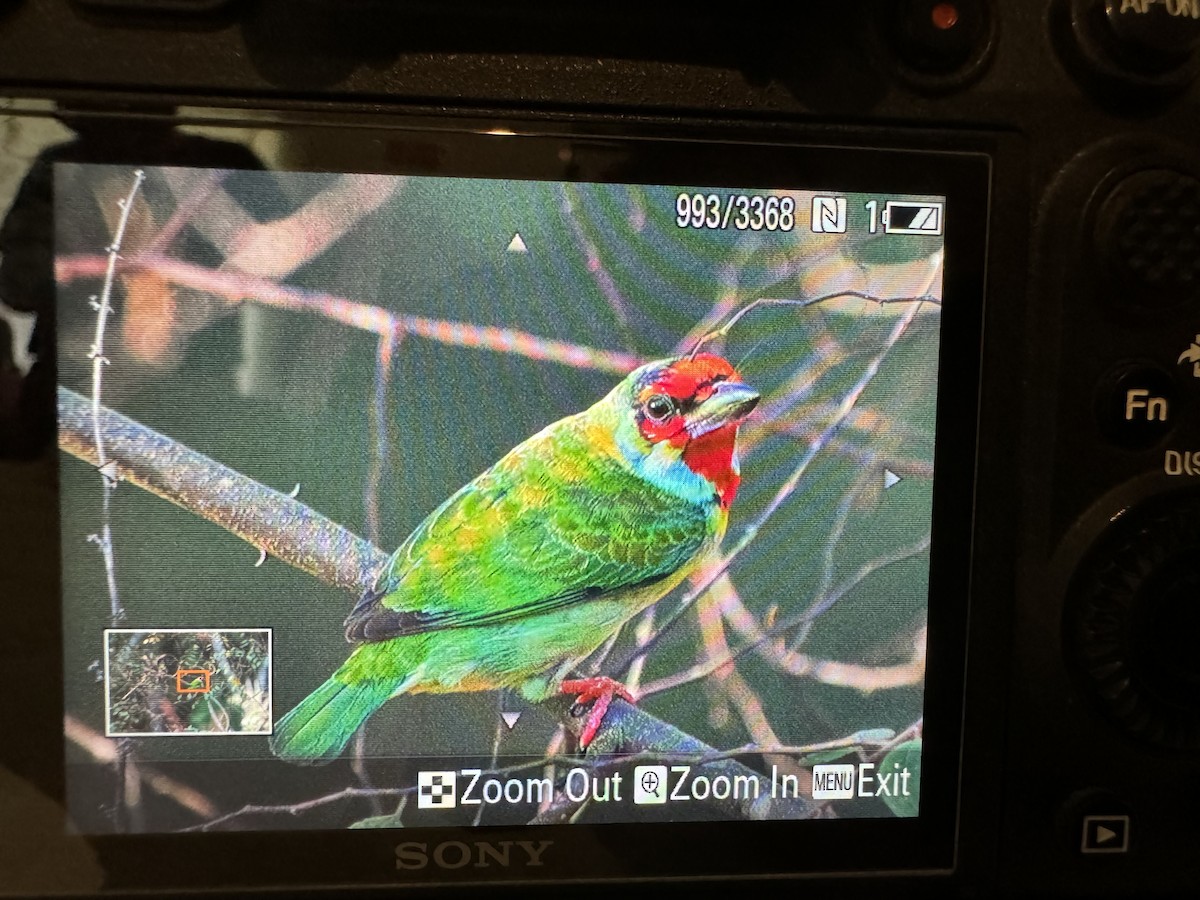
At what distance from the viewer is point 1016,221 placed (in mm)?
512

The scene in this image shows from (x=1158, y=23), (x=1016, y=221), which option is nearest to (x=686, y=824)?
(x=1016, y=221)

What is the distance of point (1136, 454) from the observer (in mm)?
517

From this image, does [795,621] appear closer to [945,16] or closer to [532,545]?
[532,545]

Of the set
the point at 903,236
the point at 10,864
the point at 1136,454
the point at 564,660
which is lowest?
the point at 10,864

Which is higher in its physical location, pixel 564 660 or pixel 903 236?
pixel 903 236

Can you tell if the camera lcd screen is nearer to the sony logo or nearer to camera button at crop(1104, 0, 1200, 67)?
the sony logo

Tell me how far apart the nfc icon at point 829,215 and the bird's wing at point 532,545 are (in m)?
0.15

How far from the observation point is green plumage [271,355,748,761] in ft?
1.64

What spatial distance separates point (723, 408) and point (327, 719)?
255 mm

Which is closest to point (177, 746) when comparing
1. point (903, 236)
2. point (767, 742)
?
point (767, 742)

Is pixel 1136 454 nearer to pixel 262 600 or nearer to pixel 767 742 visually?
pixel 767 742

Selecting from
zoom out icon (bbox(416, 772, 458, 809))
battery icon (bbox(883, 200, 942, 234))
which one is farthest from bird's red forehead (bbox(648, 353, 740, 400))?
zoom out icon (bbox(416, 772, 458, 809))

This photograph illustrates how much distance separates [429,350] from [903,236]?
0.81 ft

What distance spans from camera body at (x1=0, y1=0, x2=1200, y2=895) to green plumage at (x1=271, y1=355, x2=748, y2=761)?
0.09 meters
